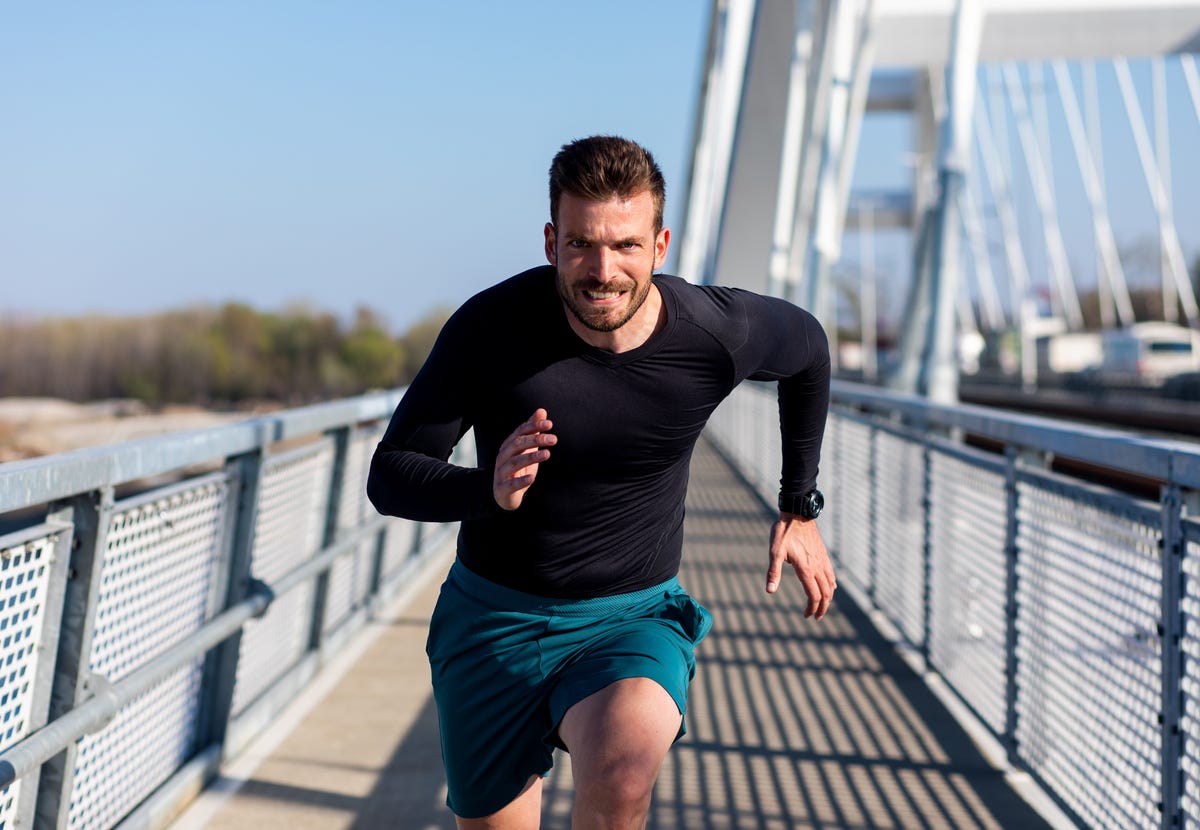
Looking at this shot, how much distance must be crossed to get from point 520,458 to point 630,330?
459 millimetres

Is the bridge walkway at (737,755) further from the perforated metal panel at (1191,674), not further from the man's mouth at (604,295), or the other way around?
the man's mouth at (604,295)

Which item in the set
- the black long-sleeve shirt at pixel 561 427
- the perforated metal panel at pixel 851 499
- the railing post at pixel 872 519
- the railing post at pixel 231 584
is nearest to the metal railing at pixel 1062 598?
the railing post at pixel 872 519

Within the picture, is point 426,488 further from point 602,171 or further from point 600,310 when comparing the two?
point 602,171

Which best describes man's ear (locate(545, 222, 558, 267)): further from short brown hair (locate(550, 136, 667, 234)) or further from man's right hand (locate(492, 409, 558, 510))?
man's right hand (locate(492, 409, 558, 510))

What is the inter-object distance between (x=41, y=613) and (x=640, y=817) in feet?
4.68

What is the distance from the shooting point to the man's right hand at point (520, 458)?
8.51ft

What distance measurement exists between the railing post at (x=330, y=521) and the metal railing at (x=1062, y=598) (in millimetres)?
2506

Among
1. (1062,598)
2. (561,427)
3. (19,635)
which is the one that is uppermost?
(561,427)

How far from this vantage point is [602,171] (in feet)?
9.14

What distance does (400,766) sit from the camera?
483cm

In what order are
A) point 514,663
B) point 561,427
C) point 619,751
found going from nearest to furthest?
1. point 619,751
2. point 561,427
3. point 514,663

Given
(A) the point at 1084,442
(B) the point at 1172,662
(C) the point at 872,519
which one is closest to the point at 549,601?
(B) the point at 1172,662

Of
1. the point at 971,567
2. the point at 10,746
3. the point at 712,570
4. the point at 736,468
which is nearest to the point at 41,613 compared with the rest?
the point at 10,746

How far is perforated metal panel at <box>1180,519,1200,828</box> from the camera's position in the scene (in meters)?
3.28
